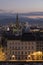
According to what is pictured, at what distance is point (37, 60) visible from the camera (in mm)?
A: 2457

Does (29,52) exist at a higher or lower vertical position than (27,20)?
lower

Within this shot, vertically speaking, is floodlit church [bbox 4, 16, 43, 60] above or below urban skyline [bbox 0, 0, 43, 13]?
below

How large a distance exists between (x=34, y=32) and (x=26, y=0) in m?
0.51

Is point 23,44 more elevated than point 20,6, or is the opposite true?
point 20,6

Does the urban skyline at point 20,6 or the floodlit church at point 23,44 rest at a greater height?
the urban skyline at point 20,6

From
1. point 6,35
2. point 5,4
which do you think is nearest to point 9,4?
point 5,4

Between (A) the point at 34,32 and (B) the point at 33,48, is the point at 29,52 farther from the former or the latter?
(A) the point at 34,32

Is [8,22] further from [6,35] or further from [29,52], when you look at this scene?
[29,52]

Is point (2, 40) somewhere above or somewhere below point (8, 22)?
below

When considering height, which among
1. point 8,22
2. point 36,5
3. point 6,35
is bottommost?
point 6,35

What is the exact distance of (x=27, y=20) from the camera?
2.54 m

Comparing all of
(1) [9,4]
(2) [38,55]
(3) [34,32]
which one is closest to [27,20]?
(3) [34,32]

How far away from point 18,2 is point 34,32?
0.52m

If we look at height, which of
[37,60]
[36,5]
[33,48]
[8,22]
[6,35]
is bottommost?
[37,60]
